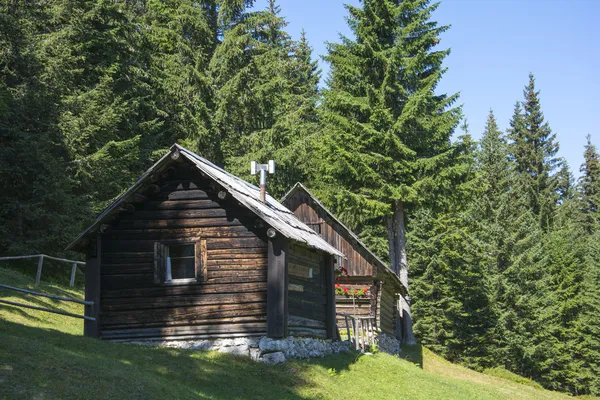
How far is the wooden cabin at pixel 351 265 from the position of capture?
100ft

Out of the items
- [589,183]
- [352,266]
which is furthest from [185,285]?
[589,183]

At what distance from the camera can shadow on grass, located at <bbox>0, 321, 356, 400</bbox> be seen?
11633 mm

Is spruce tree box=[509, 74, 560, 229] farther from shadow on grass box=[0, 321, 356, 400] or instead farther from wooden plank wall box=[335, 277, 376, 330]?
shadow on grass box=[0, 321, 356, 400]

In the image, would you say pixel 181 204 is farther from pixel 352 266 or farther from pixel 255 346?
pixel 352 266

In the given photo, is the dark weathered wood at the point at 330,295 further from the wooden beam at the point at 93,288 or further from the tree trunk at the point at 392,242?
the tree trunk at the point at 392,242

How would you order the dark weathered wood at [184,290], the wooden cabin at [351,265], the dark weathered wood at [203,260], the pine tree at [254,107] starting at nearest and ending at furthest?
the dark weathered wood at [184,290], the dark weathered wood at [203,260], the wooden cabin at [351,265], the pine tree at [254,107]

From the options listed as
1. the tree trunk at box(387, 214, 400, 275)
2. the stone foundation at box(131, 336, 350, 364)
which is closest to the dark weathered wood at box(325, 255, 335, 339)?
the stone foundation at box(131, 336, 350, 364)

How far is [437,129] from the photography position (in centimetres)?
3384

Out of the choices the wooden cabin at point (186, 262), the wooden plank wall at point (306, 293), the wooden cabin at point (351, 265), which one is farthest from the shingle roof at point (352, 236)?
the wooden cabin at point (186, 262)

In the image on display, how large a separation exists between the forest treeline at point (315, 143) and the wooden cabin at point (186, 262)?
7.60 metres

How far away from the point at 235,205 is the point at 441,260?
26067mm

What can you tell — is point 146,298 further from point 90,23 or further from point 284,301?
point 90,23

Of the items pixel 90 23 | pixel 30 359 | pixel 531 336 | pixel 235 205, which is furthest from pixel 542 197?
pixel 30 359

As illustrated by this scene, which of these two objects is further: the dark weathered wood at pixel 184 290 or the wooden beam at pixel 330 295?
the wooden beam at pixel 330 295
